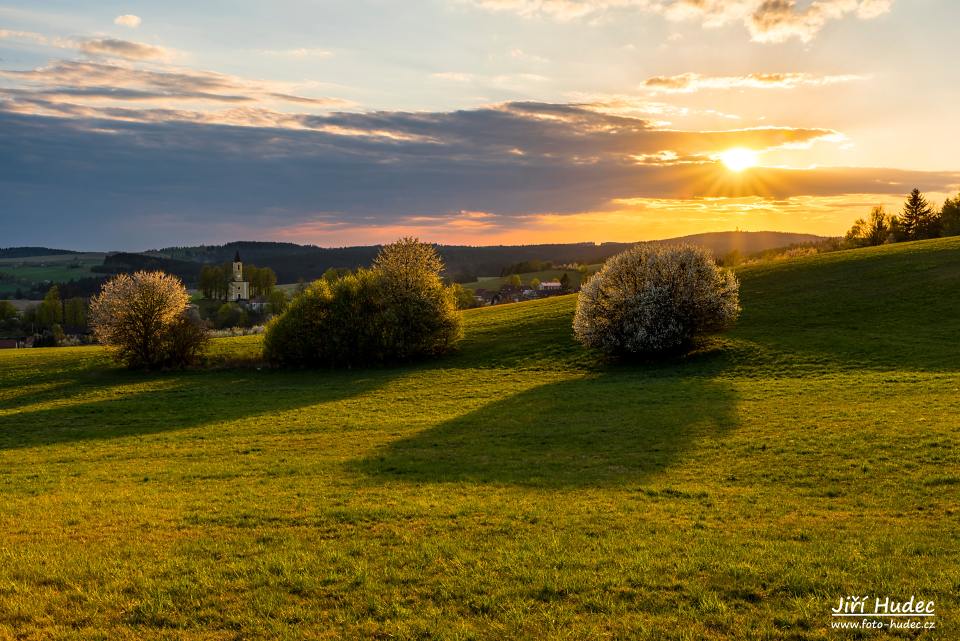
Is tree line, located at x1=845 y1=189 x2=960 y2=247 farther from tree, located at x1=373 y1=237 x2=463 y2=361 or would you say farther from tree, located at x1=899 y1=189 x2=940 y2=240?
tree, located at x1=373 y1=237 x2=463 y2=361

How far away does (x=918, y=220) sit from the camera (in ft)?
331

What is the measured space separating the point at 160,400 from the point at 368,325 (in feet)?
62.0

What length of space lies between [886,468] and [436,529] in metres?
13.8

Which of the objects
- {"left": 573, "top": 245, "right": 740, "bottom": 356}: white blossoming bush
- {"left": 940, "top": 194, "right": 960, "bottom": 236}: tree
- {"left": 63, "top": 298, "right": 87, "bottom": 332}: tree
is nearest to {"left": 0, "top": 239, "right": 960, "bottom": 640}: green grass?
{"left": 573, "top": 245, "right": 740, "bottom": 356}: white blossoming bush

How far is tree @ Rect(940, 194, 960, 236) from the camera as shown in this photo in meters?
95.2

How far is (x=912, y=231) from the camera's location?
101 m

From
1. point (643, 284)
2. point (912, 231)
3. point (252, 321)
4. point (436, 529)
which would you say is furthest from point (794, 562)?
point (252, 321)

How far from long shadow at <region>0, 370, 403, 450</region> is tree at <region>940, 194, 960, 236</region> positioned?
92.8 metres

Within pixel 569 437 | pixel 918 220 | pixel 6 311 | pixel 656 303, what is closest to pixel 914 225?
pixel 918 220

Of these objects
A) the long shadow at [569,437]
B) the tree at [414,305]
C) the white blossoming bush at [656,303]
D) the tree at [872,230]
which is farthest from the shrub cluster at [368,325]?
the tree at [872,230]

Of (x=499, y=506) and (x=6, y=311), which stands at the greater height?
(x=6, y=311)

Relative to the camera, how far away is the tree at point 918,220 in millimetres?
99812

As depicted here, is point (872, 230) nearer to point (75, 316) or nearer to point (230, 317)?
point (230, 317)

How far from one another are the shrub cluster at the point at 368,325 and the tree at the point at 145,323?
7902mm
